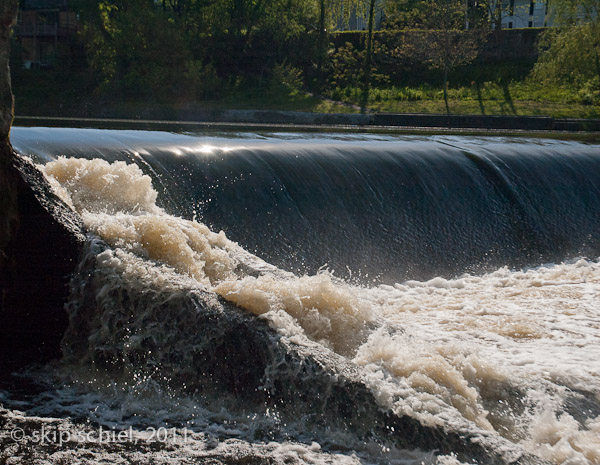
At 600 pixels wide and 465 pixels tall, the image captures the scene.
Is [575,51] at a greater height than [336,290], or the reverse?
[575,51]

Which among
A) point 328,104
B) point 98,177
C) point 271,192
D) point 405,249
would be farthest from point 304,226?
point 328,104

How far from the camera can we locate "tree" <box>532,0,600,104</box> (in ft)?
78.9

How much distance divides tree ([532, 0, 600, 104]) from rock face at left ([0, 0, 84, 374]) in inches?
895

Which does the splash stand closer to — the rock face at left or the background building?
the rock face at left

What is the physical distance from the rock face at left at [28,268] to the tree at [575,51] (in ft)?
74.6

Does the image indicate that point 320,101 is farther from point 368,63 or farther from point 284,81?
point 368,63

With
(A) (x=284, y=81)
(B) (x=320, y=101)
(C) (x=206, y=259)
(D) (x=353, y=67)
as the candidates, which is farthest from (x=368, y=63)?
(C) (x=206, y=259)

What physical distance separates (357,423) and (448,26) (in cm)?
2520

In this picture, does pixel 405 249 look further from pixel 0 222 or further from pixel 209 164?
pixel 0 222

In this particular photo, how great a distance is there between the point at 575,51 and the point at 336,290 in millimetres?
22036

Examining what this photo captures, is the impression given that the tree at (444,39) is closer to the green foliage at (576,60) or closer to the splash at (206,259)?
the green foliage at (576,60)

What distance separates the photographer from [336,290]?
5.16 m

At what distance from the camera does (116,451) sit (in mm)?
3910

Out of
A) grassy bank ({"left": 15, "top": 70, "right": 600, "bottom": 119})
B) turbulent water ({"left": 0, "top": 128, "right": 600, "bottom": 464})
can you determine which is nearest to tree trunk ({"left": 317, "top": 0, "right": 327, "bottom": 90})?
grassy bank ({"left": 15, "top": 70, "right": 600, "bottom": 119})
